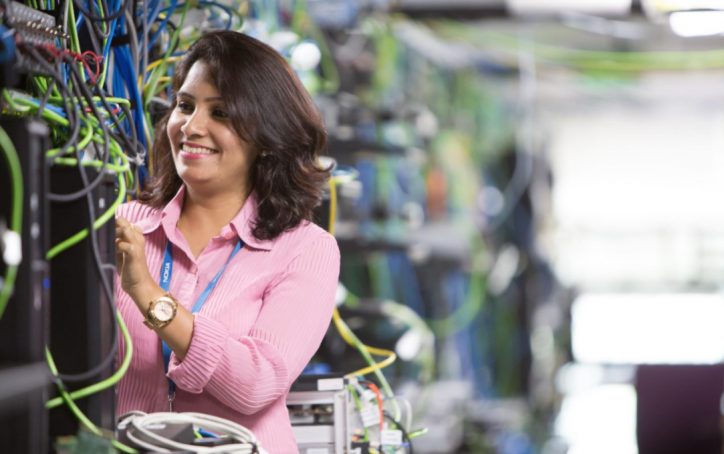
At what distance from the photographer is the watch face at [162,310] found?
160cm

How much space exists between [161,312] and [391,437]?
32.1 inches

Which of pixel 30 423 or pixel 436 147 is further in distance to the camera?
pixel 436 147

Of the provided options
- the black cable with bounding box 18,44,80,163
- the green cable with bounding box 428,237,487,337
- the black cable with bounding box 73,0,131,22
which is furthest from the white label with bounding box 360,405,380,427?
the green cable with bounding box 428,237,487,337

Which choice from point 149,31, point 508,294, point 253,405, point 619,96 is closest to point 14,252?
point 253,405

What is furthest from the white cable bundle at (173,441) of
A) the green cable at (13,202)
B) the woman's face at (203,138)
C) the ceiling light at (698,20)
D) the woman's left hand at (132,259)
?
the ceiling light at (698,20)

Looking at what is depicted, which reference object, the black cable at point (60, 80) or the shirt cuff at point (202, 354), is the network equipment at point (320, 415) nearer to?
the shirt cuff at point (202, 354)

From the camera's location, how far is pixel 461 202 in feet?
23.4

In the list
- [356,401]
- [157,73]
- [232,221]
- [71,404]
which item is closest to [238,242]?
[232,221]

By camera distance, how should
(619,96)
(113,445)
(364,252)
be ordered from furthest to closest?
1. (619,96)
2. (364,252)
3. (113,445)

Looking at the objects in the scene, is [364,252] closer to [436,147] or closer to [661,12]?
[661,12]

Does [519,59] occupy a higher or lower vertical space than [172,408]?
higher

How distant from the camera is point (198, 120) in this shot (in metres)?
1.85

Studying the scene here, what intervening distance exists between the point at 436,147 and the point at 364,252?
2583mm

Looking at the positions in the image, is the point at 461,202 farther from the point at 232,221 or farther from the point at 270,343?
the point at 270,343
